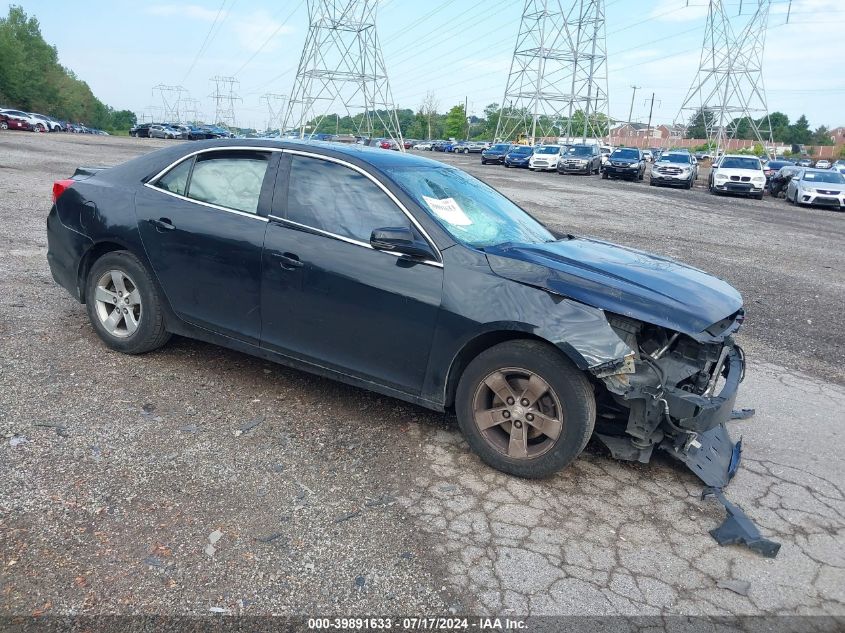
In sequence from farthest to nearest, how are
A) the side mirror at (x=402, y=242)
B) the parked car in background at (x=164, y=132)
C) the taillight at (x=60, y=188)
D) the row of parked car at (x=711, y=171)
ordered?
the parked car in background at (x=164, y=132) < the row of parked car at (x=711, y=171) < the taillight at (x=60, y=188) < the side mirror at (x=402, y=242)

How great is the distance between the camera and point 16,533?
286 centimetres

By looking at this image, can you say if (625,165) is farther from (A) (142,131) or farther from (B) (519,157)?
(A) (142,131)

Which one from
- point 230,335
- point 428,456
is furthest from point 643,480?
point 230,335

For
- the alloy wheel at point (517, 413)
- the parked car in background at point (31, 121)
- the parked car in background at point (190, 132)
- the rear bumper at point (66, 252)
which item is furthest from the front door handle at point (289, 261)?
the parked car in background at point (190, 132)

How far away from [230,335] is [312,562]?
1.96 m

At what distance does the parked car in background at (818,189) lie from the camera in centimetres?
2366

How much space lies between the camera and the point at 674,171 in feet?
98.6

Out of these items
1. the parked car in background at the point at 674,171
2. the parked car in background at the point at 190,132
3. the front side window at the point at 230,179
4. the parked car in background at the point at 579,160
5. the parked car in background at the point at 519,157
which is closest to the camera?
the front side window at the point at 230,179

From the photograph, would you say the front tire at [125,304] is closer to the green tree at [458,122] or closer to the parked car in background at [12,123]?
the parked car in background at [12,123]

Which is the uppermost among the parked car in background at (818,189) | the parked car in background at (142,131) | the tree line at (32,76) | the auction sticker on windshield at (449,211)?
the tree line at (32,76)

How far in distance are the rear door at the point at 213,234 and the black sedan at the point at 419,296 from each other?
0.01 m

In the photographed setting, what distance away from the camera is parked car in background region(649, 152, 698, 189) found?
30.0 meters

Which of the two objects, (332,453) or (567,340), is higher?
(567,340)

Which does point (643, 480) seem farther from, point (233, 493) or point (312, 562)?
point (233, 493)
